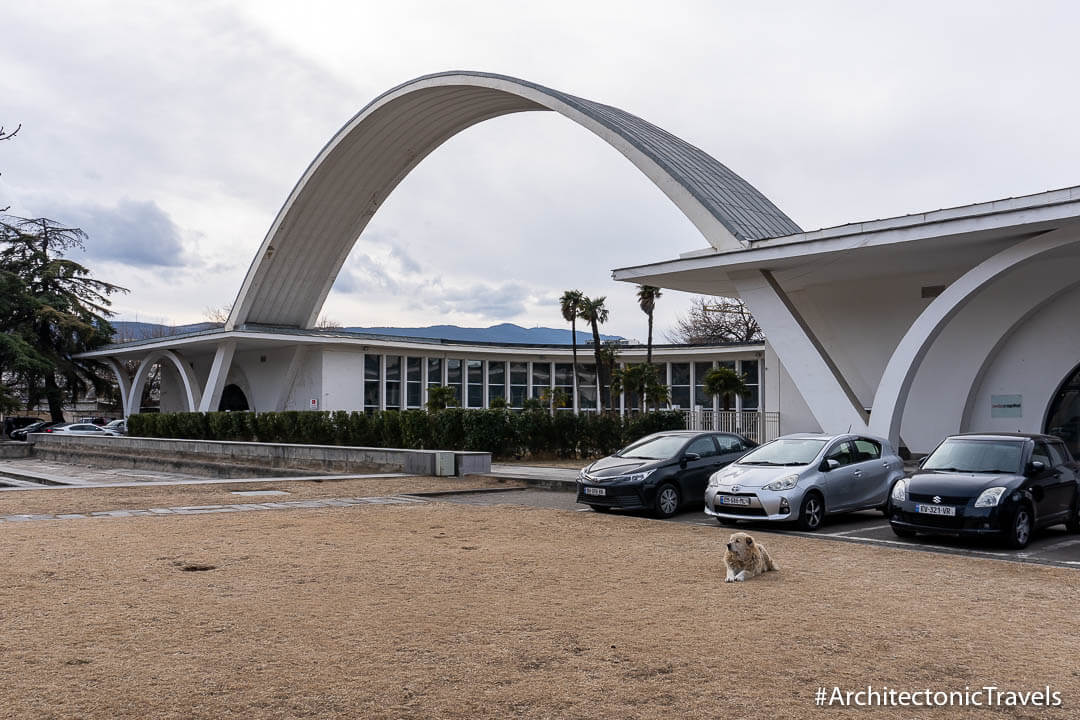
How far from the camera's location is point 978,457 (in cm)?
1114

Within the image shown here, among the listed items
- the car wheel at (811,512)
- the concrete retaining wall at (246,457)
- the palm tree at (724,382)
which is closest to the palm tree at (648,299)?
the palm tree at (724,382)

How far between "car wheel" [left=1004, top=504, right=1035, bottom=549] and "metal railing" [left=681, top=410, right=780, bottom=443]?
1390cm

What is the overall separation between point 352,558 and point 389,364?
3539cm

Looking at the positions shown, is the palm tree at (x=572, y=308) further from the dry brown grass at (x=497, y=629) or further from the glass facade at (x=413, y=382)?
the dry brown grass at (x=497, y=629)

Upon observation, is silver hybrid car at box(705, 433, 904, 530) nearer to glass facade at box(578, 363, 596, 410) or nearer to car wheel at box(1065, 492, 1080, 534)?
car wheel at box(1065, 492, 1080, 534)

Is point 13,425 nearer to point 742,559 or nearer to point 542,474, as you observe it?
point 542,474

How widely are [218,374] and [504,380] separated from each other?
1401 cm

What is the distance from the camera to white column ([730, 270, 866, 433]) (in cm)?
1950

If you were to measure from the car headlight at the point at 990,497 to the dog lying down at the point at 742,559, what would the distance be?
3726 millimetres

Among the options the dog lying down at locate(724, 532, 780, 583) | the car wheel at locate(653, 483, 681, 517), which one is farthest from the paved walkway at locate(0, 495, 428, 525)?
the dog lying down at locate(724, 532, 780, 583)

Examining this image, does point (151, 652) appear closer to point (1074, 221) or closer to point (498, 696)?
point (498, 696)

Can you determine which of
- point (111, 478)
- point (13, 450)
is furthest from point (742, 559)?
point (13, 450)

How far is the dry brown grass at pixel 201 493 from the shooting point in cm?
1354

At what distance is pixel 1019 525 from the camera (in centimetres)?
995
